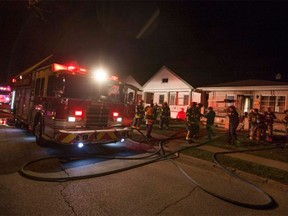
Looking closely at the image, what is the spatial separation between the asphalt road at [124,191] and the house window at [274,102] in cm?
1361

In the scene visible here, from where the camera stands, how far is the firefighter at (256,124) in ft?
37.2

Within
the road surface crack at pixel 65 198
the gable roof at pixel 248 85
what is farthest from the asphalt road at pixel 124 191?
the gable roof at pixel 248 85

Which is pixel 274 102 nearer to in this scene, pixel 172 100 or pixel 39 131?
pixel 172 100

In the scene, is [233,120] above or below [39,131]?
above

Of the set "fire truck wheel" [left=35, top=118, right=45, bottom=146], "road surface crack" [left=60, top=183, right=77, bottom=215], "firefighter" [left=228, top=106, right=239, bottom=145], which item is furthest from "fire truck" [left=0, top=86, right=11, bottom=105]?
"road surface crack" [left=60, top=183, right=77, bottom=215]

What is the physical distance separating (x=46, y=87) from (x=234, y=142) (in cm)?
798

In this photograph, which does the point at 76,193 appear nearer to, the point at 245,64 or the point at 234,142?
the point at 234,142

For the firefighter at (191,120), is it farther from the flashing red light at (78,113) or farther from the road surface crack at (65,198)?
the road surface crack at (65,198)

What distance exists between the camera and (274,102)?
1769cm

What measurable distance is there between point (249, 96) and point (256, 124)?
8549 mm

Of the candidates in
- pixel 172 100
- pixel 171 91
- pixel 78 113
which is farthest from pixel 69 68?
pixel 172 100

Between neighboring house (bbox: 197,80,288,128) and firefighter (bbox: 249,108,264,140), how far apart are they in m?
6.55

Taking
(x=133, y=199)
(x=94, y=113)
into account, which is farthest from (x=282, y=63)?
(x=133, y=199)

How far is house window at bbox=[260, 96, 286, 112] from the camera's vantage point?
17.3 m
